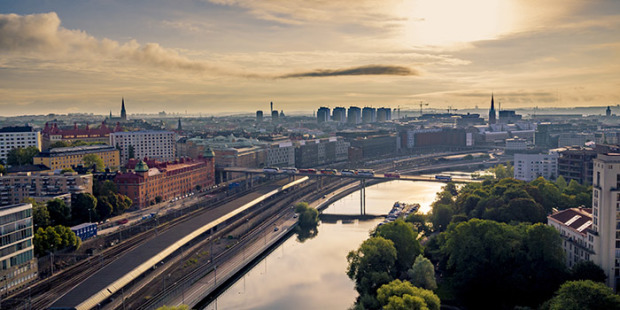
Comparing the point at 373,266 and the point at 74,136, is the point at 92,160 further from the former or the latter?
the point at 373,266

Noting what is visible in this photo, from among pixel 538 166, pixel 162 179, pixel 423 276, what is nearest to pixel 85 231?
pixel 162 179

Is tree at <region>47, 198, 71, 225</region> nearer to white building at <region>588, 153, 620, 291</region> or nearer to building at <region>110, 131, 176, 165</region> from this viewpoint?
white building at <region>588, 153, 620, 291</region>

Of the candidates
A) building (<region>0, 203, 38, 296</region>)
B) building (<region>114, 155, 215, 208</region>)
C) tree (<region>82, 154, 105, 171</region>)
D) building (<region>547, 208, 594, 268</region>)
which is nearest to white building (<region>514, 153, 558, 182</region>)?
building (<region>547, 208, 594, 268</region>)

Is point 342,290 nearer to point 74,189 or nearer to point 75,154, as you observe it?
point 74,189

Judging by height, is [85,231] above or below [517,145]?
below

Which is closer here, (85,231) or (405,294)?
(405,294)

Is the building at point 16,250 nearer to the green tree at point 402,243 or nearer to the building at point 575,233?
the green tree at point 402,243

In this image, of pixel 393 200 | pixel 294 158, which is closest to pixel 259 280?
pixel 393 200
